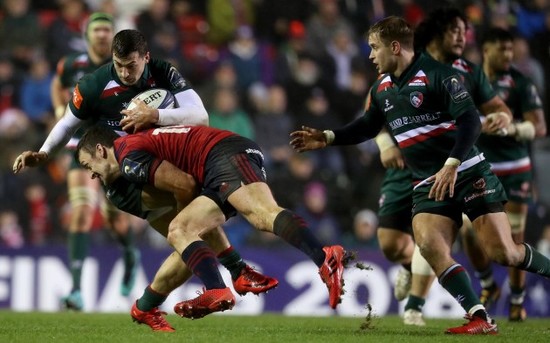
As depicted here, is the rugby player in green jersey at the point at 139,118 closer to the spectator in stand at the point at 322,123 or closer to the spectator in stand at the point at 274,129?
the spectator in stand at the point at 274,129

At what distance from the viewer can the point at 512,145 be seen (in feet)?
33.5

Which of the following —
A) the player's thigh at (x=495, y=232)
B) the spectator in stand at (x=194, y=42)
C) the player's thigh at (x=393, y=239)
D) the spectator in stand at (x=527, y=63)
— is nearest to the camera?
the player's thigh at (x=495, y=232)

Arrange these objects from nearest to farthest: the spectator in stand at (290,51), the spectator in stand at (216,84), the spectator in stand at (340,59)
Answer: the spectator in stand at (216,84) → the spectator in stand at (290,51) → the spectator in stand at (340,59)

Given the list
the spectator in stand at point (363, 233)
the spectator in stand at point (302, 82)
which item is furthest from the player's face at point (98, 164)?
the spectator in stand at point (302, 82)

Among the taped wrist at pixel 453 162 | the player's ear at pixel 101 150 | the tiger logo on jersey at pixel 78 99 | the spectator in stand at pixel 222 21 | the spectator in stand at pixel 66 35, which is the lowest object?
the taped wrist at pixel 453 162

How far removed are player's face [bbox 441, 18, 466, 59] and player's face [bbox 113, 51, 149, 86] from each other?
2687 mm

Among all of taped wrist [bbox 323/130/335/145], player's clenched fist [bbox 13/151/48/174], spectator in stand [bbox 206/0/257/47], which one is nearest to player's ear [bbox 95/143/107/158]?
player's clenched fist [bbox 13/151/48/174]

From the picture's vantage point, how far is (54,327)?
8.27m

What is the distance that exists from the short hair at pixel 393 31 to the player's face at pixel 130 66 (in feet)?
6.01

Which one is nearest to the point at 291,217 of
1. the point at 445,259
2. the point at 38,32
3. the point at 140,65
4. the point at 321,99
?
the point at 445,259

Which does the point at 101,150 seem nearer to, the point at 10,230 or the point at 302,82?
the point at 10,230

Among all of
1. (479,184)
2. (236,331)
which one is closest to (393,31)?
(479,184)

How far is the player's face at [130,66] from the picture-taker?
26.6 feet

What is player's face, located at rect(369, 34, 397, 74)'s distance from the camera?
766cm
